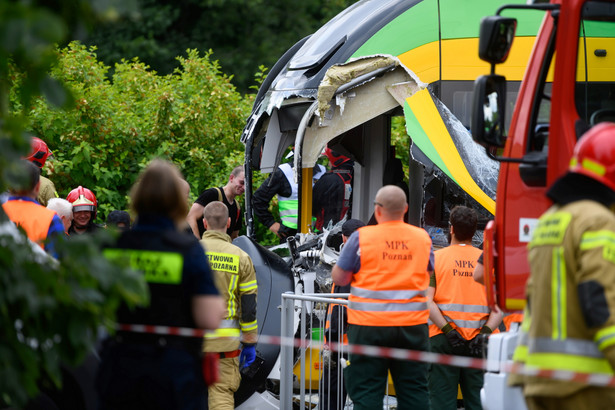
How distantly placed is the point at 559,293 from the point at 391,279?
7.53 ft

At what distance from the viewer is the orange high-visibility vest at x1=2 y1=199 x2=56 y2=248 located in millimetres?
5777

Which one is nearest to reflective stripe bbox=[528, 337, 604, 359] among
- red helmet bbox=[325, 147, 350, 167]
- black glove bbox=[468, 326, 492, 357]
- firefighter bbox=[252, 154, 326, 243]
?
black glove bbox=[468, 326, 492, 357]

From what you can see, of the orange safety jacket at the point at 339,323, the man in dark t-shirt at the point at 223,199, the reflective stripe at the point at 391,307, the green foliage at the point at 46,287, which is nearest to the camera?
the green foliage at the point at 46,287

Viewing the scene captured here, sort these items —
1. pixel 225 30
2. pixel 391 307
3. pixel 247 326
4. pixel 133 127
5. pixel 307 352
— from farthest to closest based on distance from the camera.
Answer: pixel 225 30 < pixel 133 127 < pixel 307 352 < pixel 247 326 < pixel 391 307

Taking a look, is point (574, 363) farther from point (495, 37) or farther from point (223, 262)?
point (223, 262)

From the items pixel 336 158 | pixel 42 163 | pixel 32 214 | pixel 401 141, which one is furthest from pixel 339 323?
pixel 401 141

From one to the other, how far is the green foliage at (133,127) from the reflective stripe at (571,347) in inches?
331

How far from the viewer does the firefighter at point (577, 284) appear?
367 centimetres

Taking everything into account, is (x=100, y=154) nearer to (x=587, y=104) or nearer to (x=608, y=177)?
(x=587, y=104)

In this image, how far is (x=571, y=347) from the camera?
382 cm

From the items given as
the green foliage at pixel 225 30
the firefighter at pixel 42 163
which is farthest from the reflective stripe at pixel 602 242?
the green foliage at pixel 225 30

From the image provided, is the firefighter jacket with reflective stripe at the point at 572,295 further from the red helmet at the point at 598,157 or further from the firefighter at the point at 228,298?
the firefighter at the point at 228,298

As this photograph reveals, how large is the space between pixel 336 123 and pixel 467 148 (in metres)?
1.30

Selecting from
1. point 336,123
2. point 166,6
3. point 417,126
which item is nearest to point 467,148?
point 417,126
